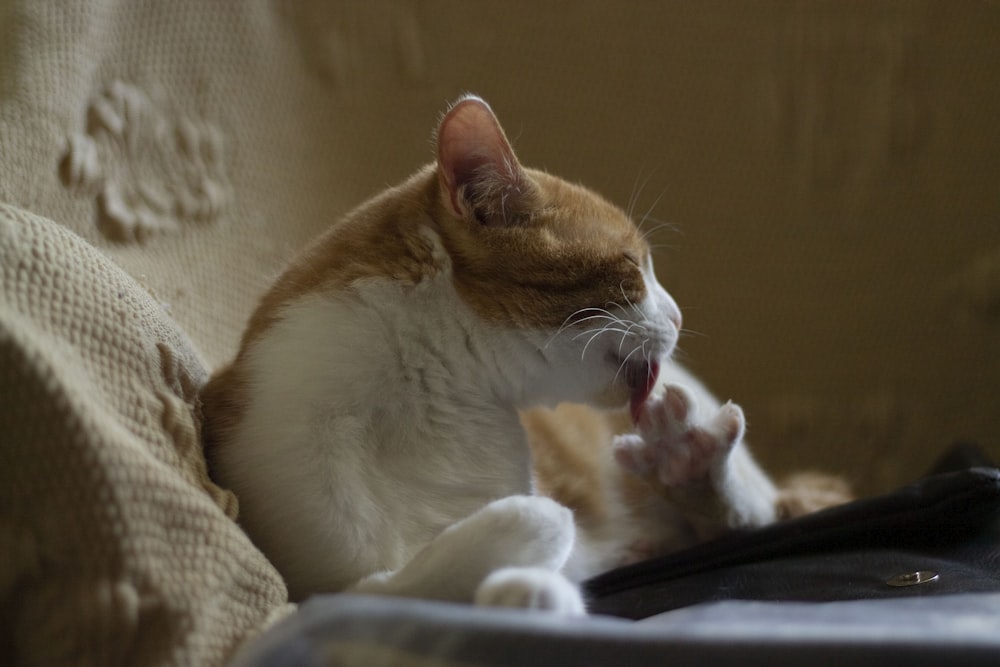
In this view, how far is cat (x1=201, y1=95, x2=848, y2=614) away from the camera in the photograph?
790 mm

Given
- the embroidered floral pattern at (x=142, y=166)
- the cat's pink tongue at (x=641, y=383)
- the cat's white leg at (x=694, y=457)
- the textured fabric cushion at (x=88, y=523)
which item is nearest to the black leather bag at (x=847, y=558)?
the cat's white leg at (x=694, y=457)

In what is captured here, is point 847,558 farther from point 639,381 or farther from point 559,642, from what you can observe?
point 559,642

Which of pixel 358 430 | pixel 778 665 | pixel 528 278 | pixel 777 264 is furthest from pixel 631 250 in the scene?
pixel 777 264

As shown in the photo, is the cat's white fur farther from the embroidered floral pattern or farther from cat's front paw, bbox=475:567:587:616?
the embroidered floral pattern

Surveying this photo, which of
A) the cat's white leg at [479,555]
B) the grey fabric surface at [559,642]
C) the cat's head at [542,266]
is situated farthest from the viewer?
the cat's head at [542,266]

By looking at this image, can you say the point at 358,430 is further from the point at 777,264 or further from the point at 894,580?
the point at 777,264

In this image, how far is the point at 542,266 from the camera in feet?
3.00

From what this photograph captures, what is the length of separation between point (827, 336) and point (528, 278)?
95 centimetres

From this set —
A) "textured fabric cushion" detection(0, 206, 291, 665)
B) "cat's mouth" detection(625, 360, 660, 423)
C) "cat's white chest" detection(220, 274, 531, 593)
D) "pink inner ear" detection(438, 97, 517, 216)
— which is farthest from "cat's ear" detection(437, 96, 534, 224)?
"textured fabric cushion" detection(0, 206, 291, 665)

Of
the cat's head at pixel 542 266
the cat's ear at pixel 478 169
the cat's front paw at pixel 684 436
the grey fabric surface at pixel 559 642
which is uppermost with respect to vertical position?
the cat's ear at pixel 478 169

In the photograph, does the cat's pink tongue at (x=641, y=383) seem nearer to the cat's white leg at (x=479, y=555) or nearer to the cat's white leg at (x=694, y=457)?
the cat's white leg at (x=694, y=457)

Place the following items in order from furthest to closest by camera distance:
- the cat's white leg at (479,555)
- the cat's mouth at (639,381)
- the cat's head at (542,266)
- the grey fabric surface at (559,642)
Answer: the cat's mouth at (639,381) → the cat's head at (542,266) → the cat's white leg at (479,555) → the grey fabric surface at (559,642)

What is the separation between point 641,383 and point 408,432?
322 millimetres

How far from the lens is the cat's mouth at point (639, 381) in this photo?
1011 millimetres
